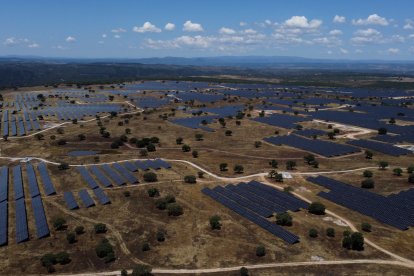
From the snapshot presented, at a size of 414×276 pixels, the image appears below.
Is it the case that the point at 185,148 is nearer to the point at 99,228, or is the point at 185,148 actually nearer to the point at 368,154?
the point at 368,154

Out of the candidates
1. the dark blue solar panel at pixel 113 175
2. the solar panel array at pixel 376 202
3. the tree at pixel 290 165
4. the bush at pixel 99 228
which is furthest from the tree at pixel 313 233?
the dark blue solar panel at pixel 113 175

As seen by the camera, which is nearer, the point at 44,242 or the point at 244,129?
the point at 44,242

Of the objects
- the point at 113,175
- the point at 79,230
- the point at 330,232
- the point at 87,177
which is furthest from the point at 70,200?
the point at 330,232

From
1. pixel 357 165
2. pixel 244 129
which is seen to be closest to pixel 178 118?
pixel 244 129

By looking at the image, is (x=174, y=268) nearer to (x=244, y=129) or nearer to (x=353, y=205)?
(x=353, y=205)

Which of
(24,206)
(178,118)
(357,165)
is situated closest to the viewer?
(24,206)

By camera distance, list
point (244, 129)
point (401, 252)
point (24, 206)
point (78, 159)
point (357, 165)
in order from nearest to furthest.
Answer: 1. point (401, 252)
2. point (24, 206)
3. point (357, 165)
4. point (78, 159)
5. point (244, 129)

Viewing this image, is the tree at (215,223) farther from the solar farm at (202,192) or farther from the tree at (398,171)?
the tree at (398,171)
